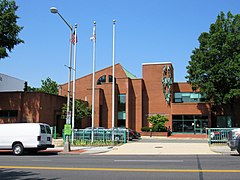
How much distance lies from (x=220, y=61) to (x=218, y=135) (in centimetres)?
1952

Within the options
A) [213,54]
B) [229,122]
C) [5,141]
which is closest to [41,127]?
[5,141]

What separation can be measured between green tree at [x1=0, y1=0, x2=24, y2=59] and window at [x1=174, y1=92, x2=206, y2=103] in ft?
90.5

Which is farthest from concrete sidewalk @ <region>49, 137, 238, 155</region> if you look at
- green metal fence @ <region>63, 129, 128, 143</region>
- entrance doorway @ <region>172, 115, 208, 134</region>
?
entrance doorway @ <region>172, 115, 208, 134</region>

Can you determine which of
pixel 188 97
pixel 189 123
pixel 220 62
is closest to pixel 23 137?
pixel 220 62

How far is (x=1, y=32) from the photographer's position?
34688 millimetres

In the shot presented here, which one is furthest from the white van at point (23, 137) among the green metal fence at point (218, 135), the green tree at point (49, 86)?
the green tree at point (49, 86)

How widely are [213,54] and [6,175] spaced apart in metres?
36.1

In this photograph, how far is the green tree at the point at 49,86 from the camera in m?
66.8

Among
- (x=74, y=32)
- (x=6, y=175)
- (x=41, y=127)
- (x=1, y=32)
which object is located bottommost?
(x=6, y=175)

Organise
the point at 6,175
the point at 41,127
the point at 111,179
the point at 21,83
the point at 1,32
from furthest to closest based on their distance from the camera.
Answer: the point at 21,83 → the point at 1,32 → the point at 41,127 → the point at 6,175 → the point at 111,179

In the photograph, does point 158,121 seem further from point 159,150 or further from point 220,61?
point 159,150

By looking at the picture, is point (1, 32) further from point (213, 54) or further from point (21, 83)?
point (213, 54)

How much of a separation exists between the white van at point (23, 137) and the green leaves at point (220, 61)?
92.3 feet

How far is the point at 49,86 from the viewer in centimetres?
6769
